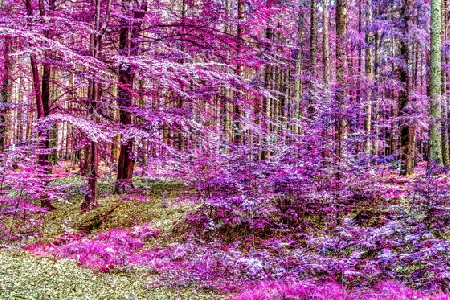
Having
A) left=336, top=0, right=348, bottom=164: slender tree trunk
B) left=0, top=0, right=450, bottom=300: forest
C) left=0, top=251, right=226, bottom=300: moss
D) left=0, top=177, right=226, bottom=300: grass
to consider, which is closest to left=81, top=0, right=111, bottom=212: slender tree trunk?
left=0, top=0, right=450, bottom=300: forest

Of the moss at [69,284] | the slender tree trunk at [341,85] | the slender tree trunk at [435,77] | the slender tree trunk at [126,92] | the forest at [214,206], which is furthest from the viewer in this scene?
the slender tree trunk at [126,92]

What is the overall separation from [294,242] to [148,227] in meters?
4.22

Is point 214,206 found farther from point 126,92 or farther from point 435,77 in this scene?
point 435,77

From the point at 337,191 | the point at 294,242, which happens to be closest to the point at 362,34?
the point at 337,191

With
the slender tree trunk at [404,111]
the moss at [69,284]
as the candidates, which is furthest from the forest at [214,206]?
the slender tree trunk at [404,111]

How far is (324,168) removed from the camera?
9.04m

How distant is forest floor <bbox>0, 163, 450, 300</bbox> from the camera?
5523mm

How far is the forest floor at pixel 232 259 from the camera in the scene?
552cm

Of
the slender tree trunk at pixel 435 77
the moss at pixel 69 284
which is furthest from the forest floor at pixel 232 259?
the slender tree trunk at pixel 435 77

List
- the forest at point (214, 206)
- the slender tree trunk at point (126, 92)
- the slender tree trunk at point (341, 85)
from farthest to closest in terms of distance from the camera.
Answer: the slender tree trunk at point (126, 92)
the slender tree trunk at point (341, 85)
the forest at point (214, 206)

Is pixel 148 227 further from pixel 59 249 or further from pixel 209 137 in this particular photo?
pixel 209 137

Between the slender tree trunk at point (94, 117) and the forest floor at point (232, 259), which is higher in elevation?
the slender tree trunk at point (94, 117)

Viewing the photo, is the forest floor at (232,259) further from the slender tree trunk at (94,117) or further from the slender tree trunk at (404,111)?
the slender tree trunk at (404,111)

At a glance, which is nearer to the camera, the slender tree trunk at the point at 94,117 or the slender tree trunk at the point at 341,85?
the slender tree trunk at the point at 341,85
